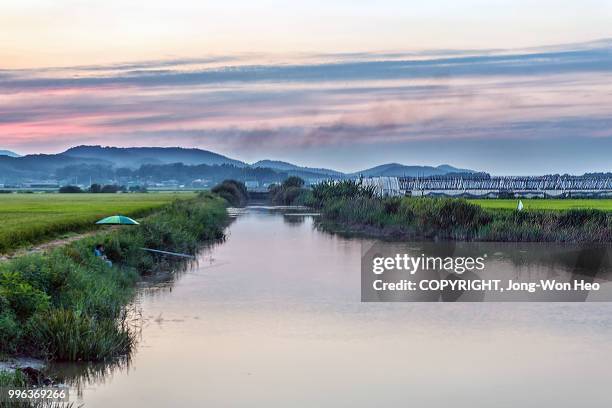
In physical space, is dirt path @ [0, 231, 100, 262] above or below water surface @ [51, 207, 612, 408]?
above

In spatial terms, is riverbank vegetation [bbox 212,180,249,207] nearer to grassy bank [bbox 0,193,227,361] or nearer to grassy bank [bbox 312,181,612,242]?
grassy bank [bbox 312,181,612,242]

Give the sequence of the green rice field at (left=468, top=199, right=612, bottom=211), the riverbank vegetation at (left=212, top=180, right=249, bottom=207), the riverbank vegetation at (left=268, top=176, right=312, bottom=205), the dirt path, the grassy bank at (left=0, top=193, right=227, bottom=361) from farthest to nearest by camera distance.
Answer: the riverbank vegetation at (left=212, top=180, right=249, bottom=207) → the riverbank vegetation at (left=268, top=176, right=312, bottom=205) → the green rice field at (left=468, top=199, right=612, bottom=211) → the dirt path → the grassy bank at (left=0, top=193, right=227, bottom=361)

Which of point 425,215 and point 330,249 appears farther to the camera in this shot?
point 425,215

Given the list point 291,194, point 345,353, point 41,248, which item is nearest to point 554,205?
point 41,248

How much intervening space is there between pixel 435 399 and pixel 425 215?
21272 mm

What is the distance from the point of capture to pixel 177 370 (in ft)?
34.2

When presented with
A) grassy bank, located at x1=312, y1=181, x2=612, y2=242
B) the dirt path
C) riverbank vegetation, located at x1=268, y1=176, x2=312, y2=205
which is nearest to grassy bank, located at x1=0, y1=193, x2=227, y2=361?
the dirt path

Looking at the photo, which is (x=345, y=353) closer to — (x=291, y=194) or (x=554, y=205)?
(x=554, y=205)

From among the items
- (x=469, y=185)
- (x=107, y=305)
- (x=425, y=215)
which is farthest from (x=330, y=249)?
(x=469, y=185)

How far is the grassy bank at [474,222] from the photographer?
2594 cm

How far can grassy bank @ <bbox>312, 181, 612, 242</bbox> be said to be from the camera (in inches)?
1021

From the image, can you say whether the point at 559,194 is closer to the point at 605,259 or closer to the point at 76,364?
the point at 605,259

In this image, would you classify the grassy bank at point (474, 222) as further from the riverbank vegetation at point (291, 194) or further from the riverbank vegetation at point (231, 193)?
the riverbank vegetation at point (231, 193)

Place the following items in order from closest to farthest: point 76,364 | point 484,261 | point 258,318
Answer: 1. point 76,364
2. point 258,318
3. point 484,261
